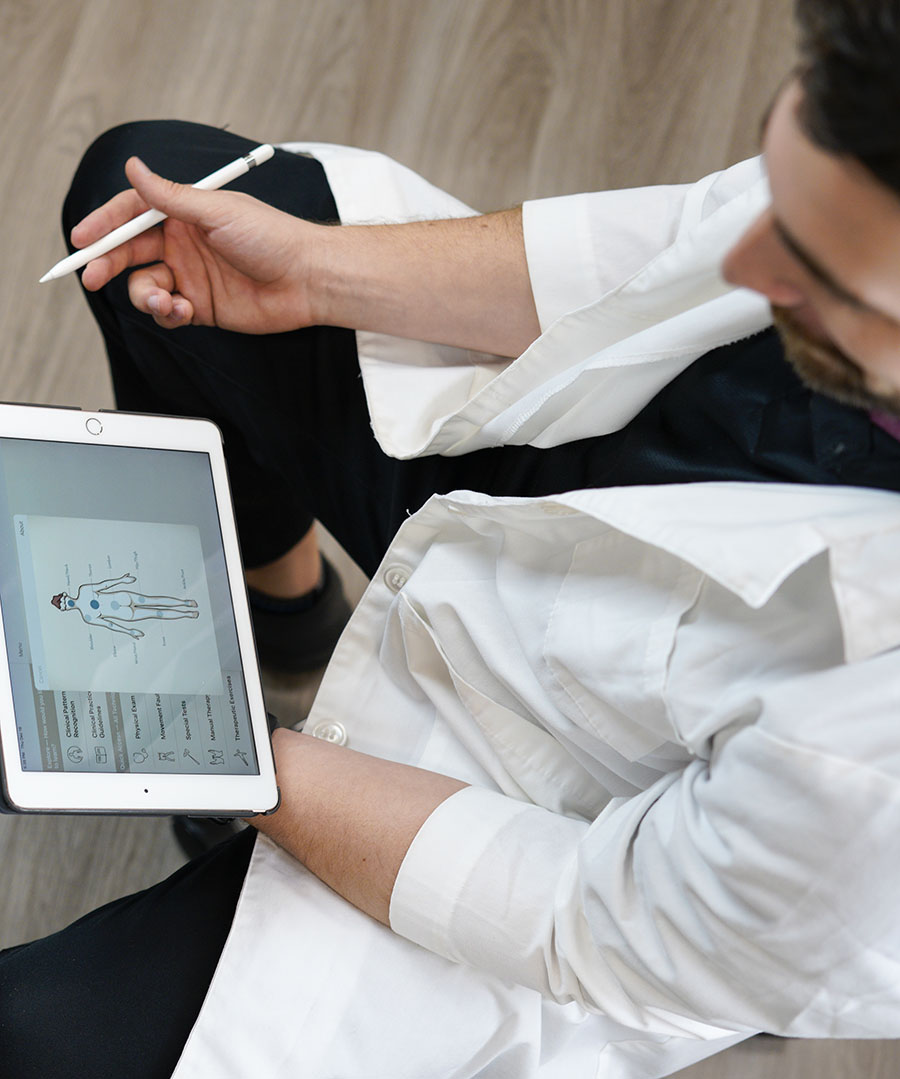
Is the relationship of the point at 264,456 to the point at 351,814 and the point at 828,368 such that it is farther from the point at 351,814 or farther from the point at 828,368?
the point at 828,368

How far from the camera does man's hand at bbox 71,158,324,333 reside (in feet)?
2.42

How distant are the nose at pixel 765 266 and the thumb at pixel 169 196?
0.39m

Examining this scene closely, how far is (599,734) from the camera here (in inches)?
24.7

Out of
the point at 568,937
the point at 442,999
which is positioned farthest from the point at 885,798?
the point at 442,999

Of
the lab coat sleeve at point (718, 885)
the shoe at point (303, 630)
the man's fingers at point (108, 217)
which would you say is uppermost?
the man's fingers at point (108, 217)

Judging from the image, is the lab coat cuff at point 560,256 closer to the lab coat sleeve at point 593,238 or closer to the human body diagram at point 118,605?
the lab coat sleeve at point 593,238

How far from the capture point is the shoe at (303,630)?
1.13 metres

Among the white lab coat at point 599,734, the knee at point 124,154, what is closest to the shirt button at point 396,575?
the white lab coat at point 599,734

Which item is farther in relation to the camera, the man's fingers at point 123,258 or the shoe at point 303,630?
the shoe at point 303,630

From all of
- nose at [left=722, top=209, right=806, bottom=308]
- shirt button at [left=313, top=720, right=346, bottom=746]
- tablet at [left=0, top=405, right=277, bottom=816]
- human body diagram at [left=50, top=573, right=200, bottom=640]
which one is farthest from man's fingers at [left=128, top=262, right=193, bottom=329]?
nose at [left=722, top=209, right=806, bottom=308]

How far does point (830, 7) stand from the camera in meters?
0.41

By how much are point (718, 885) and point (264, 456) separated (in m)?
0.51

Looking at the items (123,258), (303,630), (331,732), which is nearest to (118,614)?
(331,732)

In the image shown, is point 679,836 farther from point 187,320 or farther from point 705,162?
point 705,162
